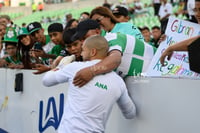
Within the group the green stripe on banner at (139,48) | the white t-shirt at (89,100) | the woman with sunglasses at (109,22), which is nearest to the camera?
the white t-shirt at (89,100)

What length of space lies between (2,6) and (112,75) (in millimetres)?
35361

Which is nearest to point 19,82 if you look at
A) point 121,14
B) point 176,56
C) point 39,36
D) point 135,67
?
point 39,36

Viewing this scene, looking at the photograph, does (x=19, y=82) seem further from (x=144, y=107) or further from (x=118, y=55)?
(x=118, y=55)

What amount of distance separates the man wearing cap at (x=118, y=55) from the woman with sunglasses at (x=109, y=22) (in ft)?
1.14

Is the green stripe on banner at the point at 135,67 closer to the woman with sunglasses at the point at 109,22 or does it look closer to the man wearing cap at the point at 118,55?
the man wearing cap at the point at 118,55

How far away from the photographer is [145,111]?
13.9 ft

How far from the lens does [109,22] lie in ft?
16.0

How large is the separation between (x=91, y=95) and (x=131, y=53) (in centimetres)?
96

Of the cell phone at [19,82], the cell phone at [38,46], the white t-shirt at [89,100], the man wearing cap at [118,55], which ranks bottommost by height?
the cell phone at [19,82]

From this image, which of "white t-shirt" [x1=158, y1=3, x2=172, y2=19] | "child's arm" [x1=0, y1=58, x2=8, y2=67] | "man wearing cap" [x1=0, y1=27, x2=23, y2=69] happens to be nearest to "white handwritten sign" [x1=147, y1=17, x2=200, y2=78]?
"man wearing cap" [x1=0, y1=27, x2=23, y2=69]

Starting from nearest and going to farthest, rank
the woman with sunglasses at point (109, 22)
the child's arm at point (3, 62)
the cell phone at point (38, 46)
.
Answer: the woman with sunglasses at point (109, 22) → the cell phone at point (38, 46) → the child's arm at point (3, 62)

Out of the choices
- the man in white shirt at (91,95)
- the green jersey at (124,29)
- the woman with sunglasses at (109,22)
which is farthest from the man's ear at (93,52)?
the green jersey at (124,29)

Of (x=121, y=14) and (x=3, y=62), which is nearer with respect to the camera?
(x=121, y=14)

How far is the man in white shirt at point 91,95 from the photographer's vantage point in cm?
365
